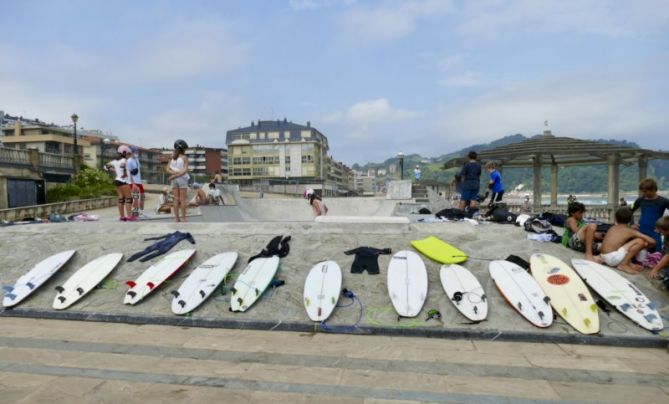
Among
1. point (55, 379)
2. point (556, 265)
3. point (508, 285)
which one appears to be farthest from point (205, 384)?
point (556, 265)

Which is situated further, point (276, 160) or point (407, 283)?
point (276, 160)

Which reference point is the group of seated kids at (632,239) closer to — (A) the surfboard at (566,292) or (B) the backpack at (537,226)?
(B) the backpack at (537,226)

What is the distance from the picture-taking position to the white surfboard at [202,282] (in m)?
6.32

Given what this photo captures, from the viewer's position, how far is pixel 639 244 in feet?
22.9

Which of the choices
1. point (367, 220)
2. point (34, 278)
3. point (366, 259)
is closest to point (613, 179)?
point (367, 220)

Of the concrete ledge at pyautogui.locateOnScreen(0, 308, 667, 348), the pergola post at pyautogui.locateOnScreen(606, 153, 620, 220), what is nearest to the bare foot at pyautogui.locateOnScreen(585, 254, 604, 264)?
the concrete ledge at pyautogui.locateOnScreen(0, 308, 667, 348)

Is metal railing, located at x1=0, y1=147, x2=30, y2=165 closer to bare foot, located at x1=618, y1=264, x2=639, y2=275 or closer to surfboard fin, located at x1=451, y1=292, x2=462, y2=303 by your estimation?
surfboard fin, located at x1=451, y1=292, x2=462, y2=303

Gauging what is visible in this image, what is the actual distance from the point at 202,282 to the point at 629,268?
23.2 ft

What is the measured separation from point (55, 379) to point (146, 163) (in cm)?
11634

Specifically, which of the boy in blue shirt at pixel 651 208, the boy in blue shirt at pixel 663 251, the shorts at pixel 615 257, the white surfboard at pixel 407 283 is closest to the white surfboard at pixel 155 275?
the white surfboard at pixel 407 283

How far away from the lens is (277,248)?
8.02m

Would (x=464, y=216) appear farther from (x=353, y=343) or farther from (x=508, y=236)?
(x=353, y=343)

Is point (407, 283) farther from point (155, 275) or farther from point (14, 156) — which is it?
point (14, 156)

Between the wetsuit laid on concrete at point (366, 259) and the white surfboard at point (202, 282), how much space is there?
2.21 meters
